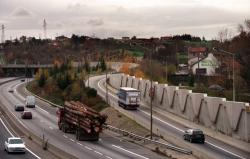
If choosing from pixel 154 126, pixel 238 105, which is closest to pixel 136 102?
pixel 154 126

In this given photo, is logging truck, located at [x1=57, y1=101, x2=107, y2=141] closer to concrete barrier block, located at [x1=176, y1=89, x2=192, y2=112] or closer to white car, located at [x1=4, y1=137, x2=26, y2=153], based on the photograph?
white car, located at [x1=4, y1=137, x2=26, y2=153]

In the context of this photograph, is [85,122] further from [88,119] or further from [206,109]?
[206,109]

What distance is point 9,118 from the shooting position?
9162 centimetres

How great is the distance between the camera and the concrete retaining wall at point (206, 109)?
63.0m

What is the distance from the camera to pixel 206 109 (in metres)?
74.4

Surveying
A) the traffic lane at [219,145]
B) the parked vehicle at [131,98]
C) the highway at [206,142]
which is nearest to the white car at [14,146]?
the highway at [206,142]

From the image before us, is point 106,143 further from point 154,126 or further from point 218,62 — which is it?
point 218,62

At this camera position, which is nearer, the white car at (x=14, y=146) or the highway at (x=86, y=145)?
the highway at (x=86, y=145)

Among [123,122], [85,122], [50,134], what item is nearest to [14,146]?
[85,122]

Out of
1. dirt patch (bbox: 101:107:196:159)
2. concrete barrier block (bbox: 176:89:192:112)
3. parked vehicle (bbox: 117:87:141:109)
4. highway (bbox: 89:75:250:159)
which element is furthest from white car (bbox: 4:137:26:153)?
parked vehicle (bbox: 117:87:141:109)

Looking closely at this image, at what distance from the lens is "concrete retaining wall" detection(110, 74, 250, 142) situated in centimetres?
6299

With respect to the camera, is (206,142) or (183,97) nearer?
(206,142)

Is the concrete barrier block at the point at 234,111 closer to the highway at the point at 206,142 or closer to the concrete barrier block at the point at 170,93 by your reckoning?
the highway at the point at 206,142

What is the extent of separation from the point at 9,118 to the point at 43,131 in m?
18.3
